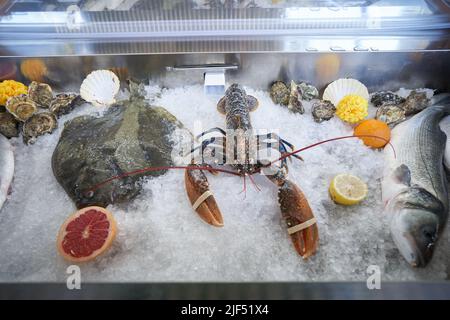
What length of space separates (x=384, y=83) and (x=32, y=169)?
8.19ft

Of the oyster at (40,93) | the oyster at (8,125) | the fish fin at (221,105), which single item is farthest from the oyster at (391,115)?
the oyster at (8,125)

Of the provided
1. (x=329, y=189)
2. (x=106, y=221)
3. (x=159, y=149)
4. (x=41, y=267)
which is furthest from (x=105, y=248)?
(x=329, y=189)

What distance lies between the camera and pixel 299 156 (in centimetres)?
205

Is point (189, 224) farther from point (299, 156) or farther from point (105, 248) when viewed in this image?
point (299, 156)

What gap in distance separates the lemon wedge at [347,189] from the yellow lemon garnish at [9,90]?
216 centimetres

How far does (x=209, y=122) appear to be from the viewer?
2305mm

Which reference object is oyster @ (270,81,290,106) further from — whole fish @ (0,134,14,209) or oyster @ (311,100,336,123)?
whole fish @ (0,134,14,209)

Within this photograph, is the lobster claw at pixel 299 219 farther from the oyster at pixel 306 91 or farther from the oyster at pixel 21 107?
the oyster at pixel 21 107

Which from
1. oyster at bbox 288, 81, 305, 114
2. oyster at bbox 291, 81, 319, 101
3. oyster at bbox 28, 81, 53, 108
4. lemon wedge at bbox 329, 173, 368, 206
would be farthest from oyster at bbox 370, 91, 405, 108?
oyster at bbox 28, 81, 53, 108

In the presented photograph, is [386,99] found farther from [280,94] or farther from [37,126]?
[37,126]

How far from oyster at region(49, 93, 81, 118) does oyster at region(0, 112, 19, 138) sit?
0.80 feet

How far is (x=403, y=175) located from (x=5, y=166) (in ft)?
7.54

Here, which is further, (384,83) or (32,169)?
(384,83)

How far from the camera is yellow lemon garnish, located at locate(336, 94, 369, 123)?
212 centimetres
